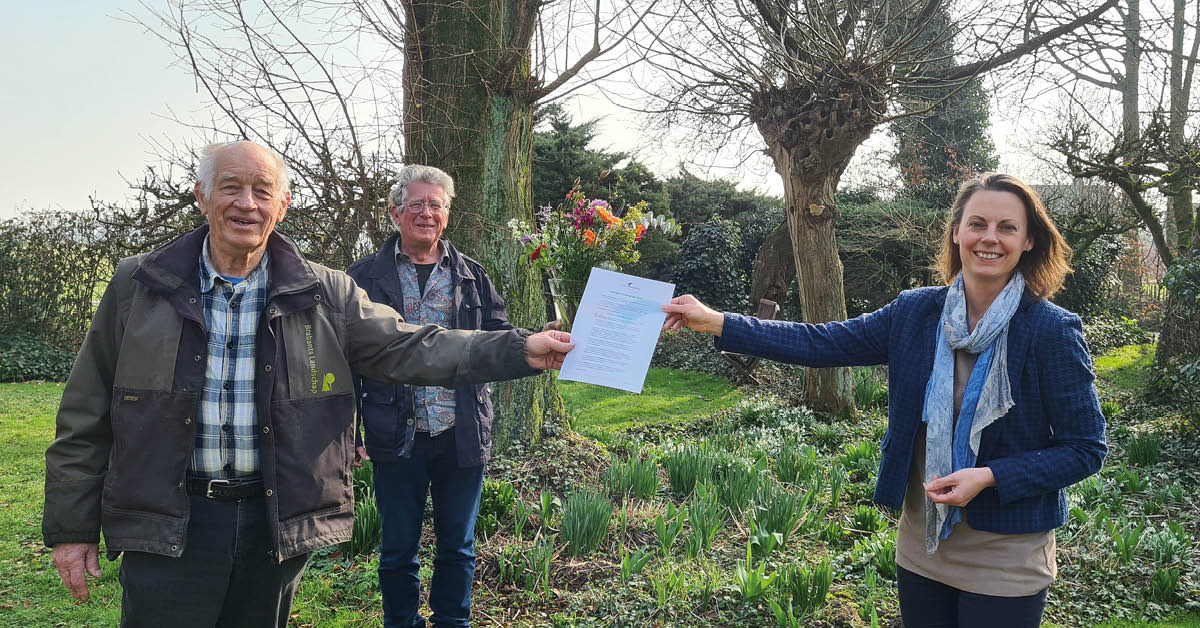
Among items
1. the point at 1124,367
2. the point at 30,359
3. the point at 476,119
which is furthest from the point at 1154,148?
the point at 30,359

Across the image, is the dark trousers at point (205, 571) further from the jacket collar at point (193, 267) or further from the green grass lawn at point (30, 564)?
the green grass lawn at point (30, 564)

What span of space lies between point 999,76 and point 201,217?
9.21m

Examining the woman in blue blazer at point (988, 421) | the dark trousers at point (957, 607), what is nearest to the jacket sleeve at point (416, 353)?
the woman in blue blazer at point (988, 421)

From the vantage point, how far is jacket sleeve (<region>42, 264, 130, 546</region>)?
2.00 meters

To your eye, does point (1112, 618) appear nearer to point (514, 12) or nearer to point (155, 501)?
point (155, 501)

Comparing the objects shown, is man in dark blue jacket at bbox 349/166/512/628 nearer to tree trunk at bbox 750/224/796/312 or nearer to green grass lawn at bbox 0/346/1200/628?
green grass lawn at bbox 0/346/1200/628

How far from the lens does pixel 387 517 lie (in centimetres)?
319

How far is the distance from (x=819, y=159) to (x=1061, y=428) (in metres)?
6.57

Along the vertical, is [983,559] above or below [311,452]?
below

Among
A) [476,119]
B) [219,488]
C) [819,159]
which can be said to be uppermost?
[819,159]

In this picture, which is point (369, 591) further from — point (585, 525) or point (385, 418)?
point (385, 418)

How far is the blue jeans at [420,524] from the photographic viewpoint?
10.4 feet

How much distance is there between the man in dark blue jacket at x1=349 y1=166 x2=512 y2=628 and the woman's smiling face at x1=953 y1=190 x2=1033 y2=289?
6.78 feet

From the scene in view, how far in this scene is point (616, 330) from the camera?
8.21 ft
